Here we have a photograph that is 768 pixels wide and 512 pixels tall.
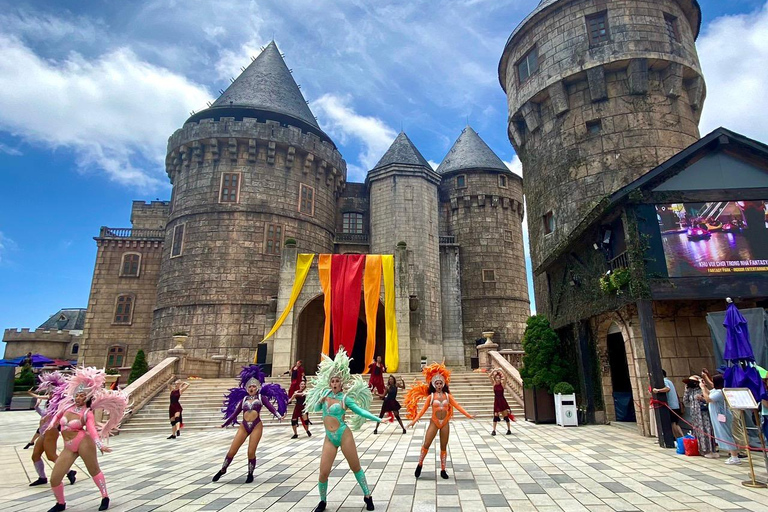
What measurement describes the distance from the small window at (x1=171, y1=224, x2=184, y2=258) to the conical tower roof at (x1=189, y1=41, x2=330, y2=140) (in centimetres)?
786

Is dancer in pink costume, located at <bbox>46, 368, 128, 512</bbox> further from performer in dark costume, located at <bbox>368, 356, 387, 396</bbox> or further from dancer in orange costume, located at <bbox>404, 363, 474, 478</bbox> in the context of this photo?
performer in dark costume, located at <bbox>368, 356, 387, 396</bbox>

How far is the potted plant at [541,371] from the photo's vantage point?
40.7 ft

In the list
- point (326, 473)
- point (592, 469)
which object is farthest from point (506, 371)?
point (326, 473)

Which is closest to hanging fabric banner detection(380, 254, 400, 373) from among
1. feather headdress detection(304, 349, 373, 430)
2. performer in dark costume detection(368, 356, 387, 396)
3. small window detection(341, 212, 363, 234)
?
performer in dark costume detection(368, 356, 387, 396)

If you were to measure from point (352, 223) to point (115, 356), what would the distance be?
18525mm

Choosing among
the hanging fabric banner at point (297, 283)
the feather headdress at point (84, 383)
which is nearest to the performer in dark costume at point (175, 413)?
the feather headdress at point (84, 383)

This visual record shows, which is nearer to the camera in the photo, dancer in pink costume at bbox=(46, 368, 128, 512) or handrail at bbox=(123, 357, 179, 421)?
dancer in pink costume at bbox=(46, 368, 128, 512)

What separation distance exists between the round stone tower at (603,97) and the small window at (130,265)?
27.2 meters

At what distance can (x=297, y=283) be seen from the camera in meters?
20.0

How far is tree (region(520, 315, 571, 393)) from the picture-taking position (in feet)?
40.8

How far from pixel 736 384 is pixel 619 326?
446cm

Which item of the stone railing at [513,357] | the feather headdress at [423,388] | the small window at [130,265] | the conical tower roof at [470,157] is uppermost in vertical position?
the conical tower roof at [470,157]

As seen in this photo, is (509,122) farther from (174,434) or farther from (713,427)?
(174,434)

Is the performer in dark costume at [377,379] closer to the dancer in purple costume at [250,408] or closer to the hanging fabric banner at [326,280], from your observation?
the hanging fabric banner at [326,280]
